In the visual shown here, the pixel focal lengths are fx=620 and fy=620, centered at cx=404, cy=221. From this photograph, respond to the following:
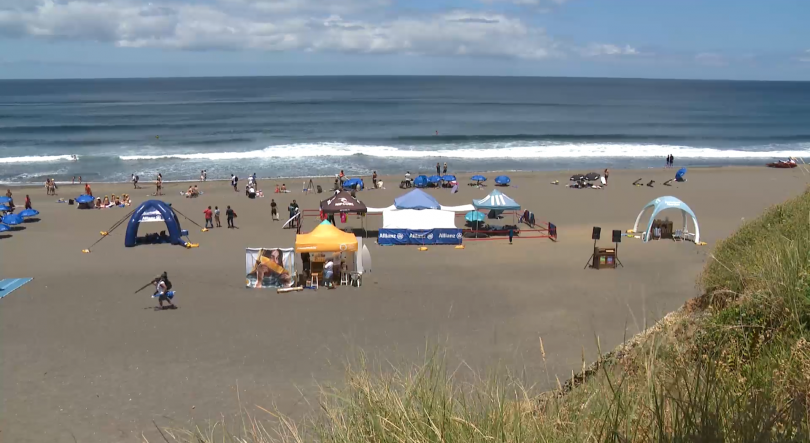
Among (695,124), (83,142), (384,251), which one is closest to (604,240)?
(384,251)

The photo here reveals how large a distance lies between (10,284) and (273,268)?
7056 mm

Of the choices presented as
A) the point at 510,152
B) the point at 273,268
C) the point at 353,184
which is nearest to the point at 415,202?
the point at 273,268

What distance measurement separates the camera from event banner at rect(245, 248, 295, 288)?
16.0m

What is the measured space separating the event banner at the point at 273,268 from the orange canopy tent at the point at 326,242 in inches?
15.7

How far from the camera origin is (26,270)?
704 inches

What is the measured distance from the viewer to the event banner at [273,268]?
16.0 meters

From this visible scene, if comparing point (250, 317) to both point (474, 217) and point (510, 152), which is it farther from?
point (510, 152)

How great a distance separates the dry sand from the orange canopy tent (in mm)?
1105

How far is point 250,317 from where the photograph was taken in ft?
45.9

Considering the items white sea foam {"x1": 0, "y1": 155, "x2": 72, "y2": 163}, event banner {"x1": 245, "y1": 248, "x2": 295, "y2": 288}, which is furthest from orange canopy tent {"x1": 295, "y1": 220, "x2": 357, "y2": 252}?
white sea foam {"x1": 0, "y1": 155, "x2": 72, "y2": 163}

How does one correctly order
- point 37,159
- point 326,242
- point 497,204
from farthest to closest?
point 37,159, point 497,204, point 326,242

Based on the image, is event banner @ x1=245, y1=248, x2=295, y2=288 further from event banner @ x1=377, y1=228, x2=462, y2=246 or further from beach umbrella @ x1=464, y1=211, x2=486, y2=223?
beach umbrella @ x1=464, y1=211, x2=486, y2=223

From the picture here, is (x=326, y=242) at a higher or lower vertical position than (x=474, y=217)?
lower

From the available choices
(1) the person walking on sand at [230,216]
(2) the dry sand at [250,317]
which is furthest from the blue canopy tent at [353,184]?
(1) the person walking on sand at [230,216]
